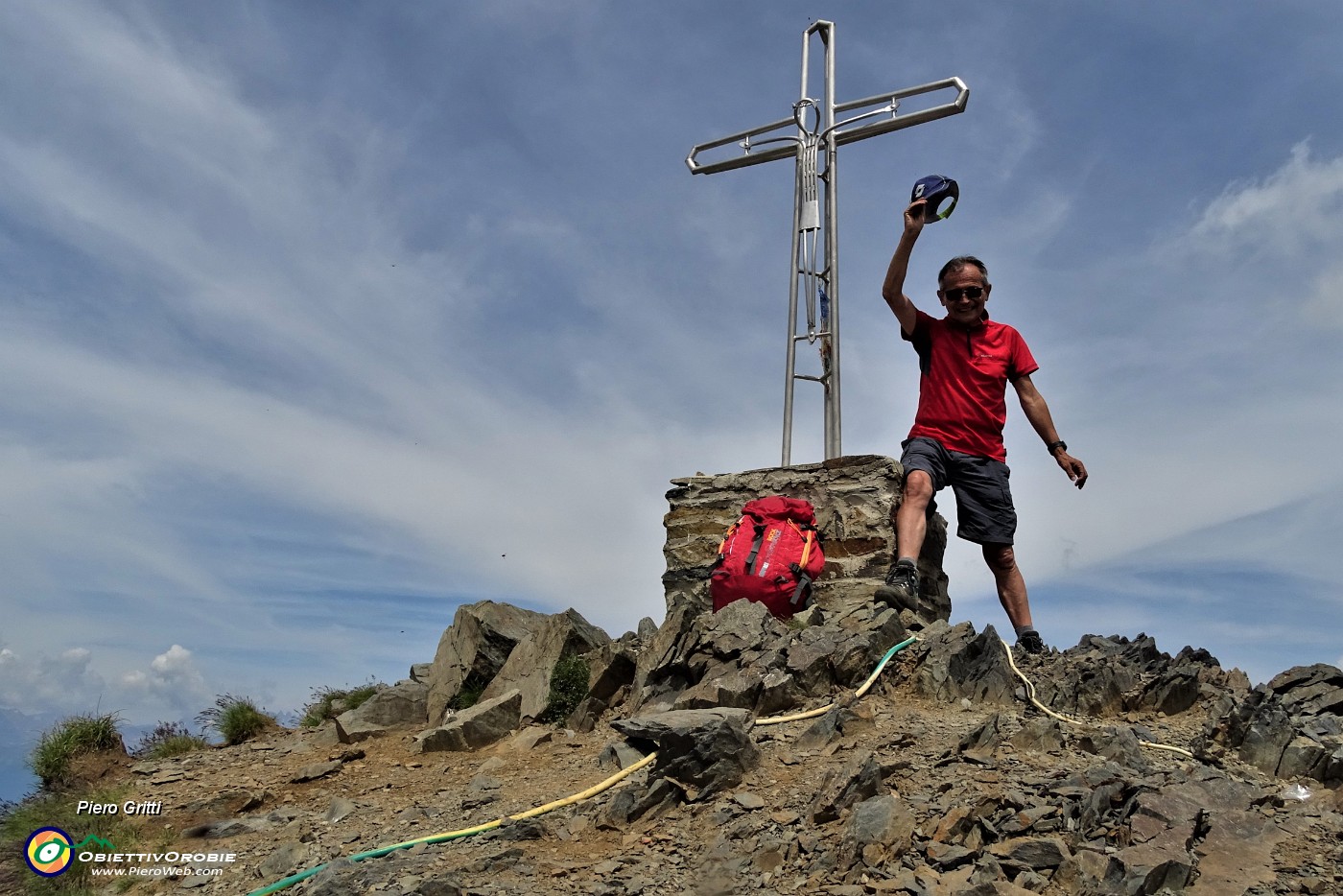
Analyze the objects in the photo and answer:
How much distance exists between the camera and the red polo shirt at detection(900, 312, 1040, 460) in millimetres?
7402

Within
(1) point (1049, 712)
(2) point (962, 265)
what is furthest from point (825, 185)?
(1) point (1049, 712)

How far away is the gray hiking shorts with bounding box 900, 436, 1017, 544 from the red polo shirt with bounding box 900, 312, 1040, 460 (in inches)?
3.9

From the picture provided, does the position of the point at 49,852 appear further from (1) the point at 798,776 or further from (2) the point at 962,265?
(2) the point at 962,265

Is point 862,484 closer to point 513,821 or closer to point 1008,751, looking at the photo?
point 1008,751

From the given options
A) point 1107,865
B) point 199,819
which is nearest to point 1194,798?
point 1107,865

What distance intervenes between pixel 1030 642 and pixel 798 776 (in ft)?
11.2

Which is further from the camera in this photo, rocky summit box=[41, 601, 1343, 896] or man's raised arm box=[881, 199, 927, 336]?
man's raised arm box=[881, 199, 927, 336]

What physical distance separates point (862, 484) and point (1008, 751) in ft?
11.6

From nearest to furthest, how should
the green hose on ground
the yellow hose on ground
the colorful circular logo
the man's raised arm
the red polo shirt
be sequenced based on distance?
the green hose on ground
the yellow hose on ground
the colorful circular logo
the man's raised arm
the red polo shirt

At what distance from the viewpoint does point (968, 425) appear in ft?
24.3

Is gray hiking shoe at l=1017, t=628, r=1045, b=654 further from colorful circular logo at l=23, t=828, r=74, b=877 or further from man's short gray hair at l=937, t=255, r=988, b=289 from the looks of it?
colorful circular logo at l=23, t=828, r=74, b=877

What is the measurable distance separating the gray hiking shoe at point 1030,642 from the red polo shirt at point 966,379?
1431mm

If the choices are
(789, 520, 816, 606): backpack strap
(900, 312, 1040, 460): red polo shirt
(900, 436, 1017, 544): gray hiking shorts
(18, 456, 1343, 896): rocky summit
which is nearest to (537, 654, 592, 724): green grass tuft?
(18, 456, 1343, 896): rocky summit

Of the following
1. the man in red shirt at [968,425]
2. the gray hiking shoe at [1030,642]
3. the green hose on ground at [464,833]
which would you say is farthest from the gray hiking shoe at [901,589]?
the green hose on ground at [464,833]
